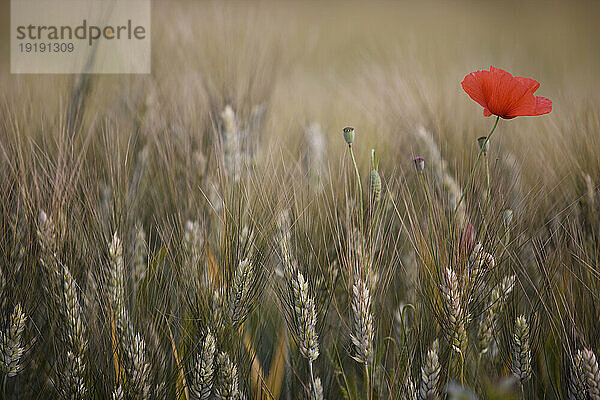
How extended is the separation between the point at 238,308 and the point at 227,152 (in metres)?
0.27

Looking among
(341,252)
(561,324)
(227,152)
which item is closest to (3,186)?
(227,152)

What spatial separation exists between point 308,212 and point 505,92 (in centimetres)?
32

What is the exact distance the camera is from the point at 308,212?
67 cm

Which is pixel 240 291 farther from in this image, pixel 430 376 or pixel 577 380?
pixel 577 380

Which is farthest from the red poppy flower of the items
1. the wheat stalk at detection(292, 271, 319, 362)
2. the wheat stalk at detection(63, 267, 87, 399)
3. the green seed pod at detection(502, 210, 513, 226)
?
the wheat stalk at detection(63, 267, 87, 399)

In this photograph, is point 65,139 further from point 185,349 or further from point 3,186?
point 185,349

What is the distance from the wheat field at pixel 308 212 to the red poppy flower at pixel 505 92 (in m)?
0.09

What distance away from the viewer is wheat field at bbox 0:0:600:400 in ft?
1.97

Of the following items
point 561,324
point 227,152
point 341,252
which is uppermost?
point 227,152

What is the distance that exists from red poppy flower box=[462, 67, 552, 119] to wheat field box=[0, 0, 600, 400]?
0.30ft

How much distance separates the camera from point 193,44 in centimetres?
89

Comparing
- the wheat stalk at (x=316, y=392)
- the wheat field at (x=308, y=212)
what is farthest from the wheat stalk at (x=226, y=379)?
the wheat stalk at (x=316, y=392)

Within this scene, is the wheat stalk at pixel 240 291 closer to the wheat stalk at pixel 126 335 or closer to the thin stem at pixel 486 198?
the wheat stalk at pixel 126 335

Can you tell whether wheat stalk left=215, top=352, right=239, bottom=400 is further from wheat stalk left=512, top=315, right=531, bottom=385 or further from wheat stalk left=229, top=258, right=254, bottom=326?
wheat stalk left=512, top=315, right=531, bottom=385
